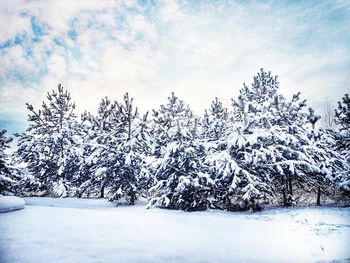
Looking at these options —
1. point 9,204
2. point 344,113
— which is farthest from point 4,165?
point 344,113

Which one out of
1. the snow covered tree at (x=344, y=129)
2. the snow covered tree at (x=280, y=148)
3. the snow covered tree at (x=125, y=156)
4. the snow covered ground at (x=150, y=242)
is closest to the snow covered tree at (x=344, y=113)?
the snow covered tree at (x=344, y=129)

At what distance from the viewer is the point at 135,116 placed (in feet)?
65.0

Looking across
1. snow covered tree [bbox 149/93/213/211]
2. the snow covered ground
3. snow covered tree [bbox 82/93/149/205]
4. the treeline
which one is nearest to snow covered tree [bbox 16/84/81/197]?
the treeline

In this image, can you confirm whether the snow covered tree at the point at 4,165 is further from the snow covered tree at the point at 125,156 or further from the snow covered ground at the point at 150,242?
the snow covered ground at the point at 150,242

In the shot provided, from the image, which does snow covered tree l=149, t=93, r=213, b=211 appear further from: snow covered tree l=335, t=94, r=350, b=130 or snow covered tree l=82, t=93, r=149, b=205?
snow covered tree l=335, t=94, r=350, b=130

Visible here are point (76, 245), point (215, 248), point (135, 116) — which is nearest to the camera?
point (76, 245)

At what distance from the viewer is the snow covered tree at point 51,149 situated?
22.9 meters

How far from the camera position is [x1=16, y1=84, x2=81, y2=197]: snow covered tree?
75.2 ft

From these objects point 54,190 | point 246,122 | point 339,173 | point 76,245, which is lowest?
point 54,190

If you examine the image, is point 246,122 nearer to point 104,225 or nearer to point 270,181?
point 270,181

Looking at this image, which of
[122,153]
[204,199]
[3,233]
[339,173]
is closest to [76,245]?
[3,233]

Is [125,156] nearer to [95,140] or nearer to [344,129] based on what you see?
[95,140]

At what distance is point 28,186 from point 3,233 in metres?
21.7

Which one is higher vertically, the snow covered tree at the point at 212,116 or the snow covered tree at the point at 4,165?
the snow covered tree at the point at 212,116
